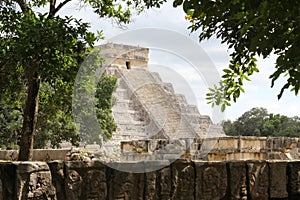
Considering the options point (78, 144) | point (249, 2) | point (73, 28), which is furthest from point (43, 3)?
point (78, 144)

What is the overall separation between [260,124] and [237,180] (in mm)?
36291

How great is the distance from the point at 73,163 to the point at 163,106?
98.2 feet

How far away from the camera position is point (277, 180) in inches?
251

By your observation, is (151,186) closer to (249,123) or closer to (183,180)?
(183,180)

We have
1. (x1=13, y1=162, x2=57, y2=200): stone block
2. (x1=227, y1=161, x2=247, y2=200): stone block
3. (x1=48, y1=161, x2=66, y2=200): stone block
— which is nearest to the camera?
(x1=13, y1=162, x2=57, y2=200): stone block

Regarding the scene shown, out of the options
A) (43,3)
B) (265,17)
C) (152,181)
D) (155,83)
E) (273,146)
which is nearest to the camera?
(265,17)

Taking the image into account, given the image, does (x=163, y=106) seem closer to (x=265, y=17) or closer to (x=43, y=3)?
(x=43, y=3)

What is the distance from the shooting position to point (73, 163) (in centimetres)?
516

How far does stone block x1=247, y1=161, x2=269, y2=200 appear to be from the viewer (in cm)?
616

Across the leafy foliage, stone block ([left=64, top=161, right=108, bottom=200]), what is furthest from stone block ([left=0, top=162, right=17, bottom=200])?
the leafy foliage

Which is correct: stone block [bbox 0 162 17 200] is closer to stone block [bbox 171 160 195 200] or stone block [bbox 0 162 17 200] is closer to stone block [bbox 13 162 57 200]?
stone block [bbox 13 162 57 200]

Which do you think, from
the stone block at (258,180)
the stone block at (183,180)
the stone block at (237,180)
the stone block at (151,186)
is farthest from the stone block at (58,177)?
the stone block at (258,180)

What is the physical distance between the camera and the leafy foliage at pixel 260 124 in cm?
3938

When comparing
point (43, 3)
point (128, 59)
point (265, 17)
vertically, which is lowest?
point (265, 17)
